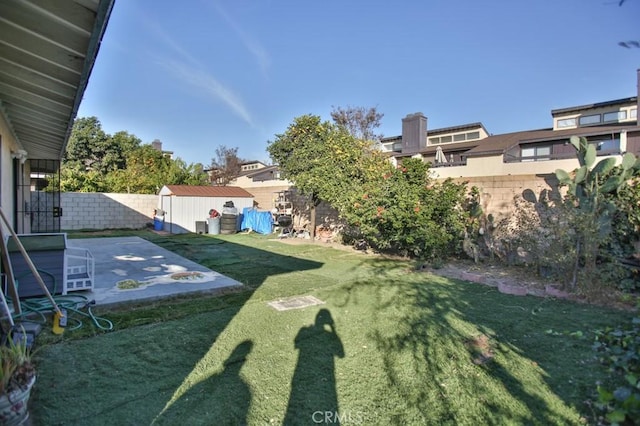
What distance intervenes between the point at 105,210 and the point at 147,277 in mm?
13395

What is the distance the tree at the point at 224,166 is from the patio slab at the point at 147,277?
23343 mm

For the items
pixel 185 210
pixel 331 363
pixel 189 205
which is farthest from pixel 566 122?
pixel 331 363

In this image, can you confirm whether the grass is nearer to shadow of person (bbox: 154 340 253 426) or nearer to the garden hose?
shadow of person (bbox: 154 340 253 426)

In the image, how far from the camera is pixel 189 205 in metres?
16.9

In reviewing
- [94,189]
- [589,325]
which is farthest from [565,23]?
[94,189]

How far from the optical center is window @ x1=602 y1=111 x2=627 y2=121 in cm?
1994

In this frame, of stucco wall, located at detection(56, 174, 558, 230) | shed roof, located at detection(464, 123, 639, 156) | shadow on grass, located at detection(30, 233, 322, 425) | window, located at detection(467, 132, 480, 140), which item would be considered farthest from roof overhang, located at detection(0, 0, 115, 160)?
window, located at detection(467, 132, 480, 140)

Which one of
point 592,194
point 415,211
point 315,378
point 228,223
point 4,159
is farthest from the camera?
point 228,223

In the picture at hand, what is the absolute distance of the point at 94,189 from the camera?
19.8 metres

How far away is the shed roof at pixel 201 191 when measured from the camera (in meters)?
16.9

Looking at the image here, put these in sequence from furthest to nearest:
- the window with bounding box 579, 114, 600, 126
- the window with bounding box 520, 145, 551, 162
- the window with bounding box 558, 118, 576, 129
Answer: the window with bounding box 558, 118, 576, 129, the window with bounding box 579, 114, 600, 126, the window with bounding box 520, 145, 551, 162

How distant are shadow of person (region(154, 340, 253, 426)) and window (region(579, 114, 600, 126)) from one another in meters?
26.2

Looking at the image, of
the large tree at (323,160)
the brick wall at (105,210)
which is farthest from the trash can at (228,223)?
the brick wall at (105,210)

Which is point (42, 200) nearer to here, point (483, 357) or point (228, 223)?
point (228, 223)
